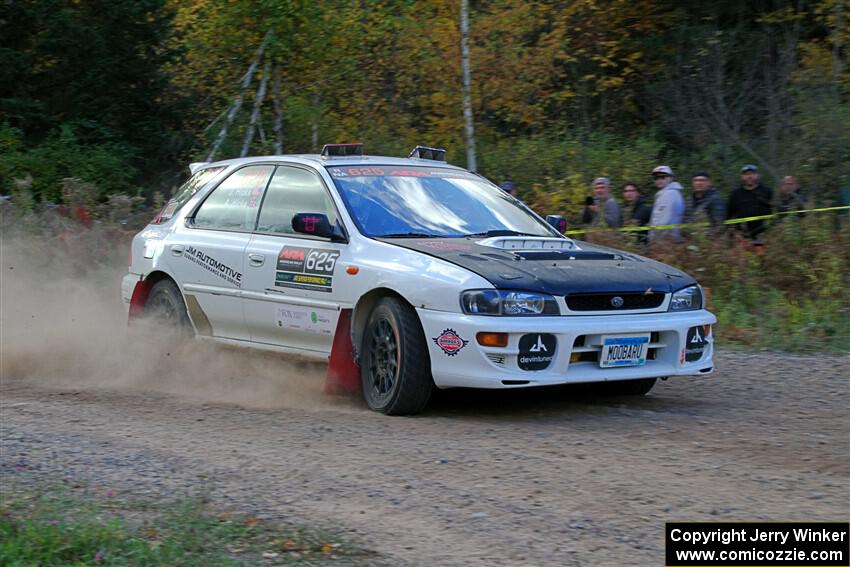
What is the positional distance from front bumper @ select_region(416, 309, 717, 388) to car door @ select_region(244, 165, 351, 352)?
0.93 m

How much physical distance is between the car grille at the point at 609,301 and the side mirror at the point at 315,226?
1.69 metres

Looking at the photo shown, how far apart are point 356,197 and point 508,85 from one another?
15.5 metres

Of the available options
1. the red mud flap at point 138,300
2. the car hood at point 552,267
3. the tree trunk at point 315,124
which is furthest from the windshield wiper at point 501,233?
the tree trunk at point 315,124

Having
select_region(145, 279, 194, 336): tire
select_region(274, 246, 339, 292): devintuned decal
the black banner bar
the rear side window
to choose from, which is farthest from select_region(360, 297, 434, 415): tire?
the rear side window

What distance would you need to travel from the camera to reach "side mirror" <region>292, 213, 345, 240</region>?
7555 mm

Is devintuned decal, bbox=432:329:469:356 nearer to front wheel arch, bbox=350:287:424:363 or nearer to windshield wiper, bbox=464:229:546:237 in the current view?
front wheel arch, bbox=350:287:424:363

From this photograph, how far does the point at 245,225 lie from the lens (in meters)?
8.47

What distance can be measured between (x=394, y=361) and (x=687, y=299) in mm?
1878

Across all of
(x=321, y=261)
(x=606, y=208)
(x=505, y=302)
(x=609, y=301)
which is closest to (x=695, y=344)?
(x=609, y=301)

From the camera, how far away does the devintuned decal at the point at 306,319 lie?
24.6 ft

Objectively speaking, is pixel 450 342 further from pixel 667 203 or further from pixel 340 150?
pixel 667 203

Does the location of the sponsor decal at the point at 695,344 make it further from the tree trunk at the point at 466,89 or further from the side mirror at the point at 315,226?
the tree trunk at the point at 466,89

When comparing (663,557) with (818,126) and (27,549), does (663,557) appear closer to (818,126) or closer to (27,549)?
(27,549)

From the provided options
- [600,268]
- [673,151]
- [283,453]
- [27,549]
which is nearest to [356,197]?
[600,268]
